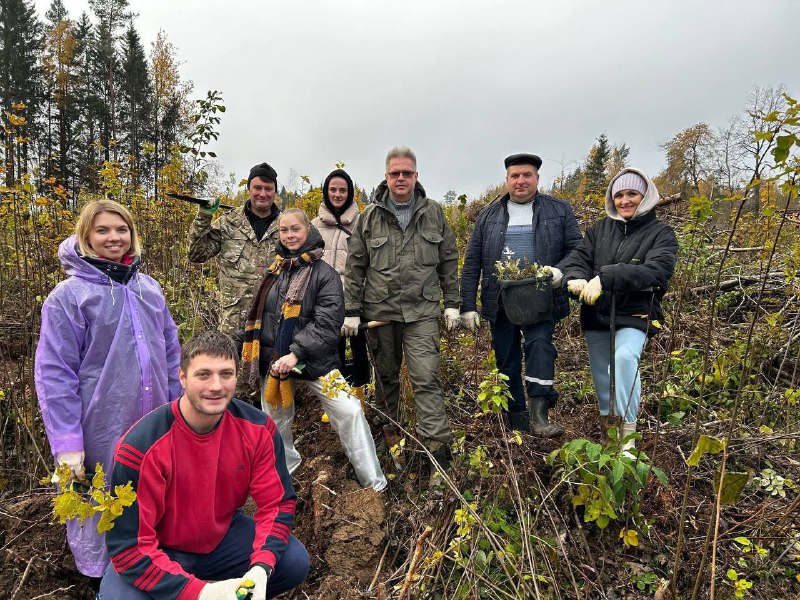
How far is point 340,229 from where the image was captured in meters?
3.62

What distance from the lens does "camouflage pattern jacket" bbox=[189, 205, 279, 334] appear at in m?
3.62

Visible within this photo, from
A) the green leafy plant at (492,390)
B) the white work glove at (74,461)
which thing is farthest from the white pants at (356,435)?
the white work glove at (74,461)

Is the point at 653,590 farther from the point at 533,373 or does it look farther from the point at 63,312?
the point at 63,312

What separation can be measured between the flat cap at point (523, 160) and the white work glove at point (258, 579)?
2.76 m

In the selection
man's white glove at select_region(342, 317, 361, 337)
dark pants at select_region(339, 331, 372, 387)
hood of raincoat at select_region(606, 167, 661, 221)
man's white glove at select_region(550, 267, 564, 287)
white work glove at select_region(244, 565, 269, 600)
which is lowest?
white work glove at select_region(244, 565, 269, 600)

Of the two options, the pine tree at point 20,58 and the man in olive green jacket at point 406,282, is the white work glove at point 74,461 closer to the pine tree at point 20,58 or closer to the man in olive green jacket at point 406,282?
the man in olive green jacket at point 406,282

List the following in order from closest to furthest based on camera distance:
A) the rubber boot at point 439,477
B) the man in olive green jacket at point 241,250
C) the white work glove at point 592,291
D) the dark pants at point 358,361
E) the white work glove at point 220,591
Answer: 1. the white work glove at point 220,591
2. the white work glove at point 592,291
3. the rubber boot at point 439,477
4. the dark pants at point 358,361
5. the man in olive green jacket at point 241,250

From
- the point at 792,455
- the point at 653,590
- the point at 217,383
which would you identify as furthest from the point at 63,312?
the point at 792,455

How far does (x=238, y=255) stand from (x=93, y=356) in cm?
171

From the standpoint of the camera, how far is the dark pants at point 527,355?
2975 millimetres

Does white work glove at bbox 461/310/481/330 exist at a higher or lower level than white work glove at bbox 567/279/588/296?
lower

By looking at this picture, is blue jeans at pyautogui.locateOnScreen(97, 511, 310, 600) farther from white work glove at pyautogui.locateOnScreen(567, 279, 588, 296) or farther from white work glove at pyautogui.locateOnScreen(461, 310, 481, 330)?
white work glove at pyautogui.locateOnScreen(567, 279, 588, 296)

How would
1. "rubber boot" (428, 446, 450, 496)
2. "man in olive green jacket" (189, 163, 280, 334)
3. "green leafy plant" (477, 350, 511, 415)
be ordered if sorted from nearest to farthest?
"green leafy plant" (477, 350, 511, 415) → "rubber boot" (428, 446, 450, 496) → "man in olive green jacket" (189, 163, 280, 334)

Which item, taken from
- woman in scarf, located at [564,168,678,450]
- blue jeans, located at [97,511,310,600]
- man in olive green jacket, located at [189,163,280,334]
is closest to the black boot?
woman in scarf, located at [564,168,678,450]
